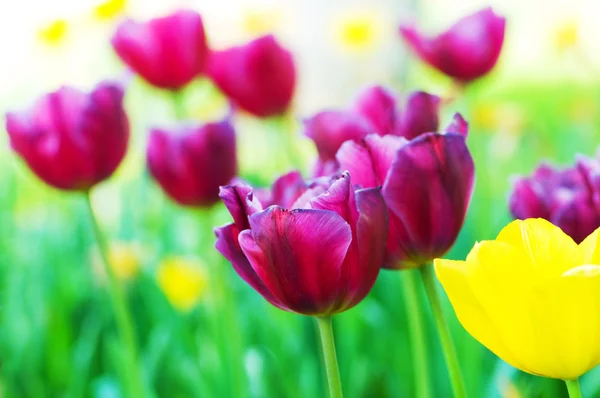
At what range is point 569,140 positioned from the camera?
1740mm

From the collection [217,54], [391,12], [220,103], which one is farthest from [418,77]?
[217,54]

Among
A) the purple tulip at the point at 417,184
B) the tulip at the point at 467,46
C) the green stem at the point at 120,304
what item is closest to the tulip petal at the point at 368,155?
the purple tulip at the point at 417,184

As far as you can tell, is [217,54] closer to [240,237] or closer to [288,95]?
[288,95]

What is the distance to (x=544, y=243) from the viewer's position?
0.38 metres

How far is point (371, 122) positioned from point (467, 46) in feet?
1.10

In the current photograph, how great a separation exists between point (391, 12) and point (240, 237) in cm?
237

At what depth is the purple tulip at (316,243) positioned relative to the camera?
1.24 feet

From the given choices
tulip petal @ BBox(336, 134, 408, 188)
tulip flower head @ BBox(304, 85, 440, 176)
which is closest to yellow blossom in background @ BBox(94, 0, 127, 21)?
tulip flower head @ BBox(304, 85, 440, 176)

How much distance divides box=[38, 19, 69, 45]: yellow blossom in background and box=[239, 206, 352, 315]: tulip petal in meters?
1.32

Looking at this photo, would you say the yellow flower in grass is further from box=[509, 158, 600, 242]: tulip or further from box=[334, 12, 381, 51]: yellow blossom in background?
box=[334, 12, 381, 51]: yellow blossom in background

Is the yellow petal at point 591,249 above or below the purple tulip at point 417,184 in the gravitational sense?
above

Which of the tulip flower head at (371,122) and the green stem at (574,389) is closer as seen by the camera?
the green stem at (574,389)

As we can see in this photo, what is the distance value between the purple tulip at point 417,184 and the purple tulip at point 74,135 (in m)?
0.32

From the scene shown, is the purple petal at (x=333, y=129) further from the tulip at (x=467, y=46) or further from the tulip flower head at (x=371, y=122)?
the tulip at (x=467, y=46)
